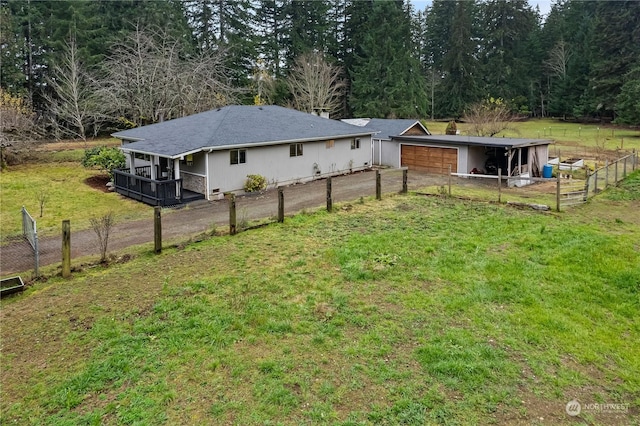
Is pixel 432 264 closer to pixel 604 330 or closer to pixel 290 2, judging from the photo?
pixel 604 330

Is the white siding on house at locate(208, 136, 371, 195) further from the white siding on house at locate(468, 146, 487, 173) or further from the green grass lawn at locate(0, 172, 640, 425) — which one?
the green grass lawn at locate(0, 172, 640, 425)

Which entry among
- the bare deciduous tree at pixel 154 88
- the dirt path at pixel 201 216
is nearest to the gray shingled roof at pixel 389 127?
the dirt path at pixel 201 216

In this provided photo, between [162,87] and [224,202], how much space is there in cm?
1467

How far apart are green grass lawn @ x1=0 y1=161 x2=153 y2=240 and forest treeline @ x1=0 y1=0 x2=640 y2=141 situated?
6735 mm

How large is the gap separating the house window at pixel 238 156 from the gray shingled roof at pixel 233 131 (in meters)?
0.45

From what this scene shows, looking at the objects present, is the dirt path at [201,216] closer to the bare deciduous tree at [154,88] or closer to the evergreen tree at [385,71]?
the bare deciduous tree at [154,88]

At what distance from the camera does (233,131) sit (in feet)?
61.9

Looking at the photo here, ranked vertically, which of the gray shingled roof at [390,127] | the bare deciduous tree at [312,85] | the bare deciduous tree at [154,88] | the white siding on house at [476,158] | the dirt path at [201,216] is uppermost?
the bare deciduous tree at [312,85]

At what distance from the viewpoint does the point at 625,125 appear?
47750 mm

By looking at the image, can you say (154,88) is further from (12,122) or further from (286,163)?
(286,163)

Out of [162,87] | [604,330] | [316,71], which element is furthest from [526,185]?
[316,71]

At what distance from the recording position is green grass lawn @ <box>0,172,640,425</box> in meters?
5.18

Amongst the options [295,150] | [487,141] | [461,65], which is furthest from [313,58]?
[295,150]

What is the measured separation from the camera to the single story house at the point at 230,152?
1711 cm
